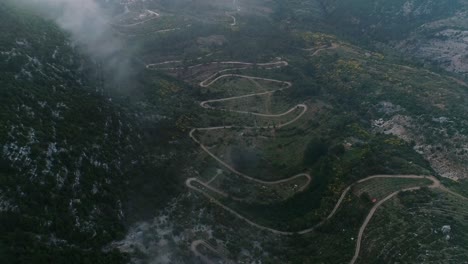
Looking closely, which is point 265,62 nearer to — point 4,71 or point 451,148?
point 451,148

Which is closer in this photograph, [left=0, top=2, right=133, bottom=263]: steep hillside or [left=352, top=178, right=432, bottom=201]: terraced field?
[left=0, top=2, right=133, bottom=263]: steep hillside

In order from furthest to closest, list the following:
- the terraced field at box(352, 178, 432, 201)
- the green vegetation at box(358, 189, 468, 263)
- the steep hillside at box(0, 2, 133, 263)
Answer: the terraced field at box(352, 178, 432, 201) → the green vegetation at box(358, 189, 468, 263) → the steep hillside at box(0, 2, 133, 263)

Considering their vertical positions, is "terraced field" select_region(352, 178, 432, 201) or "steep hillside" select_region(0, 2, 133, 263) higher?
"steep hillside" select_region(0, 2, 133, 263)

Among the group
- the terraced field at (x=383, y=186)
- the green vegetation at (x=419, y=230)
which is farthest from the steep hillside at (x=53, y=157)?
the terraced field at (x=383, y=186)

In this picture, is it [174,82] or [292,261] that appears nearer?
[292,261]

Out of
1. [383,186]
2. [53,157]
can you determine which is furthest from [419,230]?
[53,157]

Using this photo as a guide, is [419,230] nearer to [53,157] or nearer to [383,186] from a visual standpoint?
[383,186]

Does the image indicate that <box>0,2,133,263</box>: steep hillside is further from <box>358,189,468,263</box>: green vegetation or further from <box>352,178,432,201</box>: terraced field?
<box>352,178,432,201</box>: terraced field

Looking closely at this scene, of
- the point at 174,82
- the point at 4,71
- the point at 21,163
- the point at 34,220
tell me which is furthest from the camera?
the point at 174,82

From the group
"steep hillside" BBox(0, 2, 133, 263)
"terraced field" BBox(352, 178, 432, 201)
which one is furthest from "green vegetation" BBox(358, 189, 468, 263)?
"steep hillside" BBox(0, 2, 133, 263)

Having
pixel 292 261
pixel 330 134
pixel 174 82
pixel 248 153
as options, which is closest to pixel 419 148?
pixel 330 134

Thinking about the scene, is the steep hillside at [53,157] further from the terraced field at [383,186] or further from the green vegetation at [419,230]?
the terraced field at [383,186]
